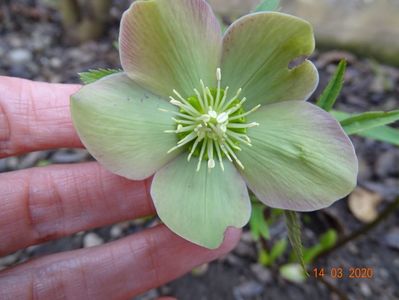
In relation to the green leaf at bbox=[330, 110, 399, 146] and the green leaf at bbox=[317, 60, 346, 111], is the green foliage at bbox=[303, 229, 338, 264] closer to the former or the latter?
Result: the green leaf at bbox=[330, 110, 399, 146]

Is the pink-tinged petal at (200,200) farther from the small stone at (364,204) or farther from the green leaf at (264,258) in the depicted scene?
the small stone at (364,204)

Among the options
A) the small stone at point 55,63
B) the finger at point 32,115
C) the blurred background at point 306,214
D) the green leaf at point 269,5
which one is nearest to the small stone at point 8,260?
the blurred background at point 306,214

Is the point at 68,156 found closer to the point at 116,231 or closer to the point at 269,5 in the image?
the point at 116,231

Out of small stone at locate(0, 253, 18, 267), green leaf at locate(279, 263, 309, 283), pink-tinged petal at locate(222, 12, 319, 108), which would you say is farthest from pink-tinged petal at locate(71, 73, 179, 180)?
small stone at locate(0, 253, 18, 267)

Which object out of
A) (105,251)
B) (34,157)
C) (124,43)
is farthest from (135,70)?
(34,157)

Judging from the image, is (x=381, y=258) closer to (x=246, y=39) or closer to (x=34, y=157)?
(x=246, y=39)
